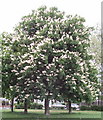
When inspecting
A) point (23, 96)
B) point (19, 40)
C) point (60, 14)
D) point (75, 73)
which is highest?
point (60, 14)

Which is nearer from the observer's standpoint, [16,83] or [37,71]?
[37,71]

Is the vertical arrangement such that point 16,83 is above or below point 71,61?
below

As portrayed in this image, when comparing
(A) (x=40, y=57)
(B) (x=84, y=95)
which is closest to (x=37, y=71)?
(A) (x=40, y=57)

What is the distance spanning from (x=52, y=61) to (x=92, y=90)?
4027 mm

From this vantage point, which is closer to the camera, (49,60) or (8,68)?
(49,60)

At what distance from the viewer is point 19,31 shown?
784 inches

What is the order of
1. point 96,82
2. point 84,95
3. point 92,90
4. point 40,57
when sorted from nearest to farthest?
point 40,57 < point 84,95 < point 92,90 < point 96,82

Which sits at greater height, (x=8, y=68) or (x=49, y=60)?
(x=49, y=60)

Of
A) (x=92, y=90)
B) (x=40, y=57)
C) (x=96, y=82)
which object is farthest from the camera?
(x=96, y=82)

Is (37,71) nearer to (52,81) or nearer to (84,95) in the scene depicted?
(52,81)

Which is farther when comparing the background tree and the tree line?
the background tree

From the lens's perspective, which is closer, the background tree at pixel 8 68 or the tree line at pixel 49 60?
the tree line at pixel 49 60

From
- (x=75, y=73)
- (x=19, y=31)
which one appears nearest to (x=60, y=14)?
(x=19, y=31)

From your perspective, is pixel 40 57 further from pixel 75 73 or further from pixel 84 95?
pixel 84 95
